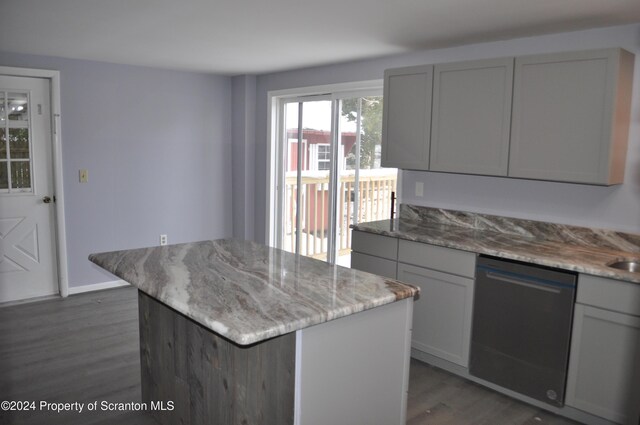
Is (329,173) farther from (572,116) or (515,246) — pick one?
(572,116)

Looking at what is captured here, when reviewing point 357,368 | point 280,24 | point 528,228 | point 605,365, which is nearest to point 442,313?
point 528,228

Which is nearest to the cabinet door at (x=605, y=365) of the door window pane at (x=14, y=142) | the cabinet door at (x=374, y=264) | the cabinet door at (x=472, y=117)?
the cabinet door at (x=472, y=117)

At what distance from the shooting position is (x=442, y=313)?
3.36 metres

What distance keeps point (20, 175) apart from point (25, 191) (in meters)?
0.15

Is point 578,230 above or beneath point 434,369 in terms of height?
above

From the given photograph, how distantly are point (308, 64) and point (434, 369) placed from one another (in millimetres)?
2926

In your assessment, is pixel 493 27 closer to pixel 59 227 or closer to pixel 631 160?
pixel 631 160

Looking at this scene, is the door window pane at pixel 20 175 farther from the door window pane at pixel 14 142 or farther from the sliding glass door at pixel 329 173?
the sliding glass door at pixel 329 173

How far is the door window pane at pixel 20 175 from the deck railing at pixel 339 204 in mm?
2495

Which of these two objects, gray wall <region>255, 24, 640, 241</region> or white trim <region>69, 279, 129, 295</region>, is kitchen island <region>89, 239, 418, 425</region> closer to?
gray wall <region>255, 24, 640, 241</region>

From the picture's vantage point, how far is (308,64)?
4723 mm

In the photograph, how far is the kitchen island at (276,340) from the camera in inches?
72.9

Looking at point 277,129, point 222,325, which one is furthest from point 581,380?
point 277,129

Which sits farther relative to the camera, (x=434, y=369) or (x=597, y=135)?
(x=434, y=369)
